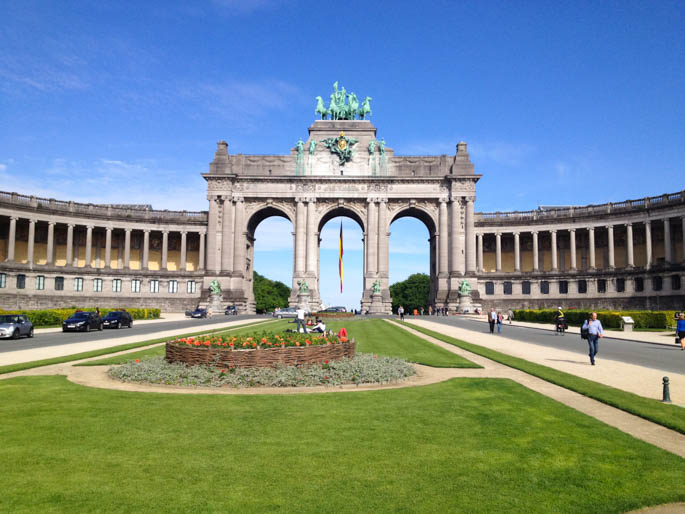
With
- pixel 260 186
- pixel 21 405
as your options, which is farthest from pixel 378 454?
pixel 260 186

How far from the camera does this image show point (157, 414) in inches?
475

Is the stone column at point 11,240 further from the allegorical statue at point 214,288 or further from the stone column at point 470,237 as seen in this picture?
the stone column at point 470,237

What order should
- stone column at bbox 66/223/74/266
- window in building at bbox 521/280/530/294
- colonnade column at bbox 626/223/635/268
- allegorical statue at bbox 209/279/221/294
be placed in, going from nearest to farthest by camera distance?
colonnade column at bbox 626/223/635/268, allegorical statue at bbox 209/279/221/294, stone column at bbox 66/223/74/266, window in building at bbox 521/280/530/294

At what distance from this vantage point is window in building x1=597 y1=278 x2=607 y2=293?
3342 inches

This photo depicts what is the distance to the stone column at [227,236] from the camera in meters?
87.4

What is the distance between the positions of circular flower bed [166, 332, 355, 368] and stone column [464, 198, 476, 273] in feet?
229

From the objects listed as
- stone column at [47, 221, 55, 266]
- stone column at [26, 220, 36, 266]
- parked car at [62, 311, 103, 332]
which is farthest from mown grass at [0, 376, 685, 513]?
stone column at [47, 221, 55, 266]

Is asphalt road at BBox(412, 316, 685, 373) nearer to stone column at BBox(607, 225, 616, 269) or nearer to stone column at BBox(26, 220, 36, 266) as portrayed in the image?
stone column at BBox(607, 225, 616, 269)

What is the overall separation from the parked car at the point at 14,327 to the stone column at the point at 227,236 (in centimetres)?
4978

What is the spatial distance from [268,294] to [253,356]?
134537 mm

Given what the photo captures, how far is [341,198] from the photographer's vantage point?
3497 inches

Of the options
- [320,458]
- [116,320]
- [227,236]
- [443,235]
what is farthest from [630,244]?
[320,458]

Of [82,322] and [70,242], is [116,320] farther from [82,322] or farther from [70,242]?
[70,242]

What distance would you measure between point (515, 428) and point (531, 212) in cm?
8746
